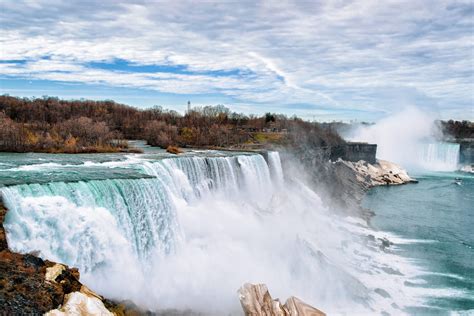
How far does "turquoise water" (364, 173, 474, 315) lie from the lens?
53.2ft

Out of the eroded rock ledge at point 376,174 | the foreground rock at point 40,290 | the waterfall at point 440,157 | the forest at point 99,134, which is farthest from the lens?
the waterfall at point 440,157

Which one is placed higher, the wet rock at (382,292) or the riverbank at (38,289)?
the riverbank at (38,289)

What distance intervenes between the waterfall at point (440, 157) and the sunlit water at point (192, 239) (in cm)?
4216

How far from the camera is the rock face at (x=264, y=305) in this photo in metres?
10.0

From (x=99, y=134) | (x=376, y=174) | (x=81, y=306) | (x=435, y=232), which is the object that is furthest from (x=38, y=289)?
(x=376, y=174)

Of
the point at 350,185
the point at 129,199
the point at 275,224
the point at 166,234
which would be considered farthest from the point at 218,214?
the point at 350,185

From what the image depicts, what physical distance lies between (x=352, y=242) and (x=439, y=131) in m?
65.6

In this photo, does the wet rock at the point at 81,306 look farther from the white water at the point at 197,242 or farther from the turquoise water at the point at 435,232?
the turquoise water at the point at 435,232

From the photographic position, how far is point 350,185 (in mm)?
39531

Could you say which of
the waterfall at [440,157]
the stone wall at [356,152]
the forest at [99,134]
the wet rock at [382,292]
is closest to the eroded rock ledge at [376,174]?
the stone wall at [356,152]

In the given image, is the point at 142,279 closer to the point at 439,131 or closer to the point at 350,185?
the point at 350,185

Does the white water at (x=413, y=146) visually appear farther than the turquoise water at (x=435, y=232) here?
Yes

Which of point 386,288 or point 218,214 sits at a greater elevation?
point 218,214

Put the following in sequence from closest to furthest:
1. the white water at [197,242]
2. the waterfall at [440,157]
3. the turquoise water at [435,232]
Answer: the white water at [197,242] → the turquoise water at [435,232] → the waterfall at [440,157]
